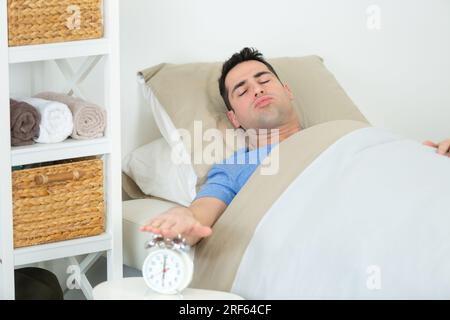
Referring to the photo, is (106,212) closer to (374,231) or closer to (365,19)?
(374,231)

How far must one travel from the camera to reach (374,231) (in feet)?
6.17

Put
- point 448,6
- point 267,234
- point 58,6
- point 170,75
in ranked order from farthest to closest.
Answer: point 448,6
point 170,75
point 58,6
point 267,234

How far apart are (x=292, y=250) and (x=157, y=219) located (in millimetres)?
290

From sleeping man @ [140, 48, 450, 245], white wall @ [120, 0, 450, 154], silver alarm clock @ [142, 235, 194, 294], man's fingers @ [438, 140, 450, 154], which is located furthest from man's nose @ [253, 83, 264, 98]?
silver alarm clock @ [142, 235, 194, 294]

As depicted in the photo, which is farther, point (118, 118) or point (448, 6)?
point (448, 6)

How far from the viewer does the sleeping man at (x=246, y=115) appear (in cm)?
219

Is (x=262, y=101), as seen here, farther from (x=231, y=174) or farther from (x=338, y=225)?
(x=338, y=225)

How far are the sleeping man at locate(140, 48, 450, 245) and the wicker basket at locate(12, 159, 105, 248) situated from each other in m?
0.26

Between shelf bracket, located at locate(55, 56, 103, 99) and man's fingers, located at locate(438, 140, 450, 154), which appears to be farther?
shelf bracket, located at locate(55, 56, 103, 99)

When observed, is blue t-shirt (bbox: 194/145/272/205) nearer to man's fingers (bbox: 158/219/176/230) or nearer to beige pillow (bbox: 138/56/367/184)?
beige pillow (bbox: 138/56/367/184)

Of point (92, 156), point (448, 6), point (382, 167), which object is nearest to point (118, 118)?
point (92, 156)

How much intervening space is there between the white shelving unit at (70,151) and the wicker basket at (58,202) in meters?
0.02

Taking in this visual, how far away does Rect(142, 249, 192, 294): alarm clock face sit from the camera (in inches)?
69.9

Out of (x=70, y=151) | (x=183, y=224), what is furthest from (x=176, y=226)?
(x=70, y=151)
